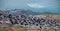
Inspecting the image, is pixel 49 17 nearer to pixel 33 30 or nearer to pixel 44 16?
pixel 44 16

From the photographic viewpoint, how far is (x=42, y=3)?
4.62 feet

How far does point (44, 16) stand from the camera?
139cm

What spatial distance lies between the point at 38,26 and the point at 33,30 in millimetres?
82

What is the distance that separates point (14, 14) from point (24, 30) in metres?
0.24

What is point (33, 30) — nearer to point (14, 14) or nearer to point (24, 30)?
point (24, 30)

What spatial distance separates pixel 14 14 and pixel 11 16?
0.15 feet

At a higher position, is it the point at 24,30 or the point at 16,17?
the point at 16,17

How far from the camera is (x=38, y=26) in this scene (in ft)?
4.54

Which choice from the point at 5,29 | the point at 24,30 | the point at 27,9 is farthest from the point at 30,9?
the point at 5,29

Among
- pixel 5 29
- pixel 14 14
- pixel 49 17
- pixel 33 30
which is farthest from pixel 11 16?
pixel 49 17

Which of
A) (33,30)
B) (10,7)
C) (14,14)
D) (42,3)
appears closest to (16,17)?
(14,14)

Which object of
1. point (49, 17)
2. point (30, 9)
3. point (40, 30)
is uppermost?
point (30, 9)

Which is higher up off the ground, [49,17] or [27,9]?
[27,9]

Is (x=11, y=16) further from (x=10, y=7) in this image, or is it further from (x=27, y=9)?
(x=27, y=9)
